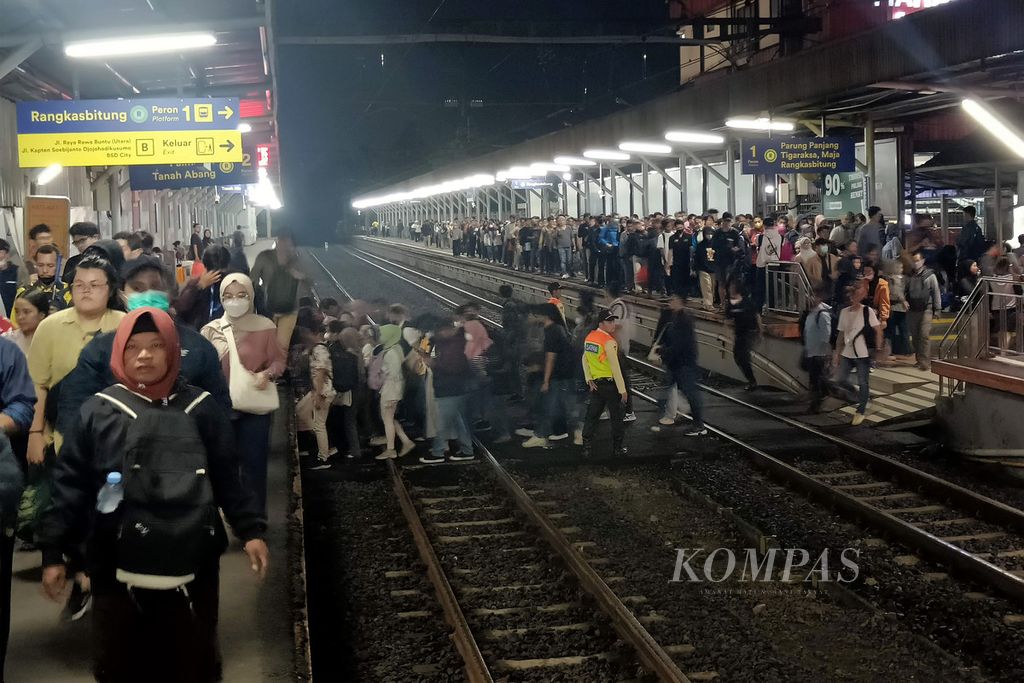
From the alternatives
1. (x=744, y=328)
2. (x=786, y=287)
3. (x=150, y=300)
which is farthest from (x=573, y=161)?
(x=150, y=300)

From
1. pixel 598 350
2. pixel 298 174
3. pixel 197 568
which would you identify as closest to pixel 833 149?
pixel 598 350

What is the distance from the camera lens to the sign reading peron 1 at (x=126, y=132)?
15.8 meters

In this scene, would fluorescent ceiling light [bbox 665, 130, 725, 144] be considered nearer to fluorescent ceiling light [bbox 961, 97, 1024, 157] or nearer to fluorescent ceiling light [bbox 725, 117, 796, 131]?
fluorescent ceiling light [bbox 725, 117, 796, 131]

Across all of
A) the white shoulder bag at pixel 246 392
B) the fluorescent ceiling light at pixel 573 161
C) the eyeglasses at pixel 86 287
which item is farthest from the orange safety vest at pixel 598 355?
the fluorescent ceiling light at pixel 573 161

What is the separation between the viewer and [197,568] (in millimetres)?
3760

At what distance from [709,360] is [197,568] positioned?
1606 centimetres

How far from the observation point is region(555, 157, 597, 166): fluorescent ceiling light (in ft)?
96.5

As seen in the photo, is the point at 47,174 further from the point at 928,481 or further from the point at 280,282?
the point at 928,481

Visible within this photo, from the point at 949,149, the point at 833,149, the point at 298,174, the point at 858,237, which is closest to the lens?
the point at 858,237

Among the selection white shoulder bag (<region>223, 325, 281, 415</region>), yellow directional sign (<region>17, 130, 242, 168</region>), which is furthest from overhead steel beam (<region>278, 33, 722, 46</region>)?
white shoulder bag (<region>223, 325, 281, 415</region>)

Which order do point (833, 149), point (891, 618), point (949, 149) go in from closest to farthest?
point (891, 618)
point (833, 149)
point (949, 149)

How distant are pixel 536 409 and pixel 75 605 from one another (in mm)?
8453

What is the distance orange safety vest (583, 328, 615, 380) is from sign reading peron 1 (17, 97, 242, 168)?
753 centimetres

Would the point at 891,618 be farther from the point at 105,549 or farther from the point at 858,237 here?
the point at 858,237
